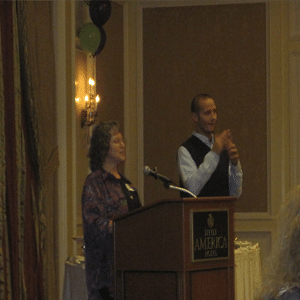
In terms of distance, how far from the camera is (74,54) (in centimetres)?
472

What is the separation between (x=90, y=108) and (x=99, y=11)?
0.81 m

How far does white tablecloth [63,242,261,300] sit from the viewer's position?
3.65 metres

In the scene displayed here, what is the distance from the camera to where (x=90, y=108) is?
5148 mm

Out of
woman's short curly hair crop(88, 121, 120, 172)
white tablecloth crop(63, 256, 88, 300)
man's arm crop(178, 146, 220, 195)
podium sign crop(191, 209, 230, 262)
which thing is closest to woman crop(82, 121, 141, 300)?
woman's short curly hair crop(88, 121, 120, 172)

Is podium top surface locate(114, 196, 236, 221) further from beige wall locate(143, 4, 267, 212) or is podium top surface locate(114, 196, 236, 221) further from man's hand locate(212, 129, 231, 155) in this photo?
beige wall locate(143, 4, 267, 212)

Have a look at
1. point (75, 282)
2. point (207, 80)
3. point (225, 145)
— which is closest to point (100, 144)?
point (225, 145)

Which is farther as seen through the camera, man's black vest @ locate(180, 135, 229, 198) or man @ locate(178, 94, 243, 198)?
man's black vest @ locate(180, 135, 229, 198)

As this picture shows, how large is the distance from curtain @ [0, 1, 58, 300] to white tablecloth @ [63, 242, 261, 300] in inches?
13.3

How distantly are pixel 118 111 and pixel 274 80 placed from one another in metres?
1.55

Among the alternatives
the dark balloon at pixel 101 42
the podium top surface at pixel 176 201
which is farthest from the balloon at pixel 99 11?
the podium top surface at pixel 176 201

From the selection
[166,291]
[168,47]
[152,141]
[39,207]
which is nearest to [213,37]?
[168,47]

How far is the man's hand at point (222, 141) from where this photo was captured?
3.22m

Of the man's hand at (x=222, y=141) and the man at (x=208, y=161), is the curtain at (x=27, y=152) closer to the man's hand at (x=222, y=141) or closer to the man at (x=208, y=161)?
the man at (x=208, y=161)

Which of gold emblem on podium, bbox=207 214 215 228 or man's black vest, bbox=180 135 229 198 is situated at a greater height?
man's black vest, bbox=180 135 229 198
